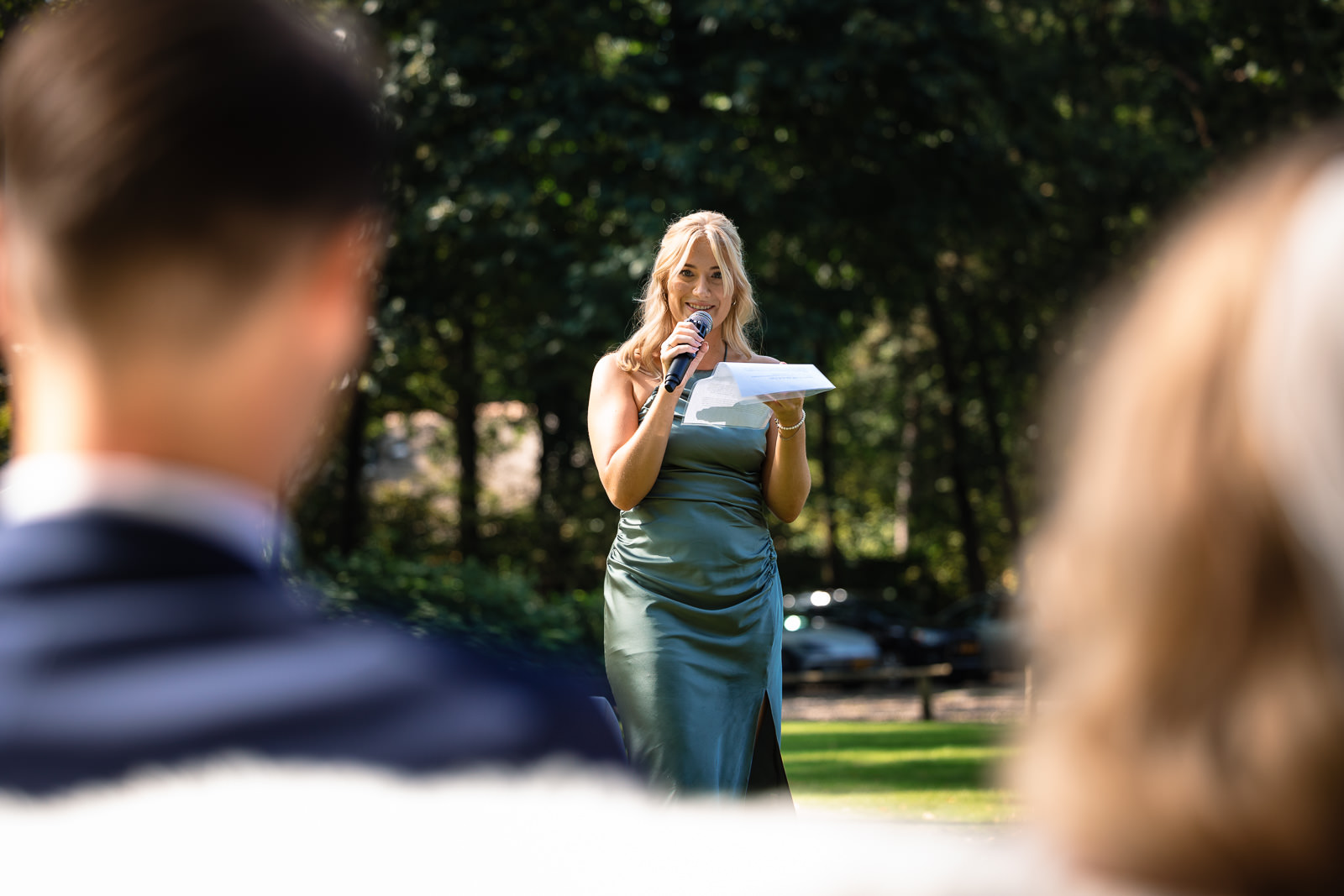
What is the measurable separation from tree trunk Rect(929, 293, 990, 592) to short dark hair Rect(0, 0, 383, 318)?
96.3ft

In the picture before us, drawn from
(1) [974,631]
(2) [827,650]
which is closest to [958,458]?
(1) [974,631]

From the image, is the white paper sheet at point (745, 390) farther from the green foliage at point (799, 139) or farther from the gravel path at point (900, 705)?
the gravel path at point (900, 705)

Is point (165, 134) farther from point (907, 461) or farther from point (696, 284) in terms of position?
point (907, 461)

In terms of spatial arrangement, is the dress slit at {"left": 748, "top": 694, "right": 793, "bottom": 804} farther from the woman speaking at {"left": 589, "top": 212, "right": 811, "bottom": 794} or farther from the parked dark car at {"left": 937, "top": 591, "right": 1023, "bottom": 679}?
the parked dark car at {"left": 937, "top": 591, "right": 1023, "bottom": 679}

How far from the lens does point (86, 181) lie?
81 cm

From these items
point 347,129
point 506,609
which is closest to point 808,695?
point 506,609

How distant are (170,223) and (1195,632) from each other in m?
0.66

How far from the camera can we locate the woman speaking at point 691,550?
13.7ft

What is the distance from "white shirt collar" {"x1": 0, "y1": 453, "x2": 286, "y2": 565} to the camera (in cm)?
76

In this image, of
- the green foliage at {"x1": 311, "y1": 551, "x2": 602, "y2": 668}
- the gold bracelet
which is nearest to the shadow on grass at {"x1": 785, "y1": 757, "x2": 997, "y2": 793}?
the green foliage at {"x1": 311, "y1": 551, "x2": 602, "y2": 668}

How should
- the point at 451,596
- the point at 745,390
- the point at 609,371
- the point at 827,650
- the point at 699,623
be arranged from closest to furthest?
the point at 745,390 < the point at 699,623 < the point at 609,371 < the point at 451,596 < the point at 827,650

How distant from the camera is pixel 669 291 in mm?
4535

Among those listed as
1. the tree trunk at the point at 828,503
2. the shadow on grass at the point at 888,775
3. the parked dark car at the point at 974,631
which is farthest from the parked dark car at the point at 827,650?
the shadow on grass at the point at 888,775

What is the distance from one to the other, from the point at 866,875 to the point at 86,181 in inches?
25.3
